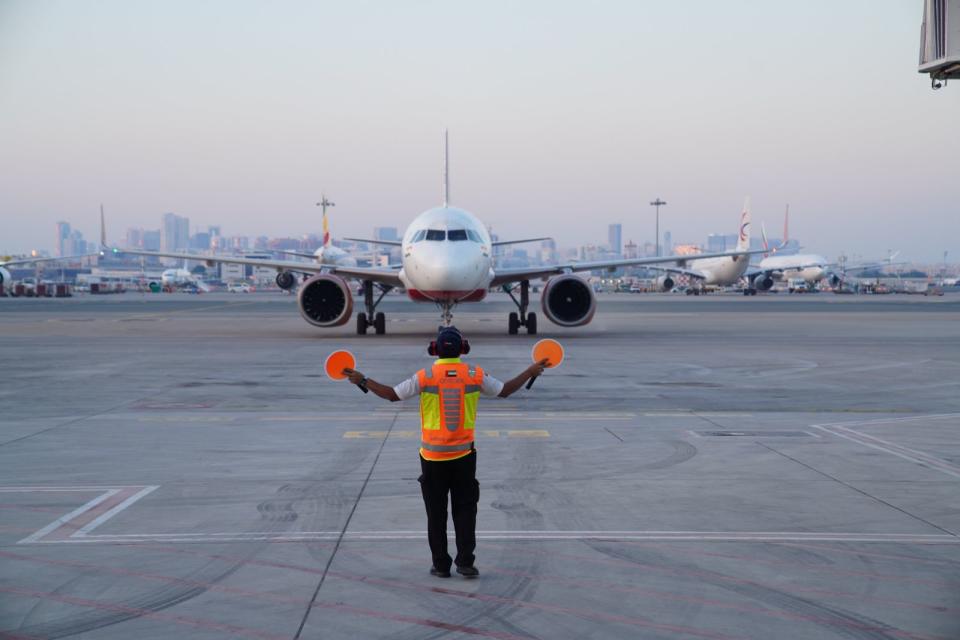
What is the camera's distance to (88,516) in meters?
7.72

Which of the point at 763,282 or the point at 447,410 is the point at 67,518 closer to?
the point at 447,410

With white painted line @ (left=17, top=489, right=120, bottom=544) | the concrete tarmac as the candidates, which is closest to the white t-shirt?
the concrete tarmac

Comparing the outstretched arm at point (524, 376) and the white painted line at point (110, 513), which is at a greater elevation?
the outstretched arm at point (524, 376)

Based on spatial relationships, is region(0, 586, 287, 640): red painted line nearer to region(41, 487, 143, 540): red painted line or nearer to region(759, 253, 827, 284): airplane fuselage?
region(41, 487, 143, 540): red painted line

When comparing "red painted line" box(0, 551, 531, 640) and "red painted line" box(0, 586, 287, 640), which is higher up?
"red painted line" box(0, 586, 287, 640)

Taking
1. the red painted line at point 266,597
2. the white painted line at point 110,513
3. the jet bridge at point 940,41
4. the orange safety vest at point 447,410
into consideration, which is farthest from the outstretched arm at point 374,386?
the jet bridge at point 940,41

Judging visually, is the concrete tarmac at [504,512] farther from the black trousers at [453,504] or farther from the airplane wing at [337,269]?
the airplane wing at [337,269]

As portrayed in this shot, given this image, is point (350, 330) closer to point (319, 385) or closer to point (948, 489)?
point (319, 385)

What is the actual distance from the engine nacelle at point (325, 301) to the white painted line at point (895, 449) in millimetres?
20442

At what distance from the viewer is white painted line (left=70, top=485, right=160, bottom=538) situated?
23.8ft

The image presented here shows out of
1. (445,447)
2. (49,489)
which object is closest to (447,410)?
(445,447)

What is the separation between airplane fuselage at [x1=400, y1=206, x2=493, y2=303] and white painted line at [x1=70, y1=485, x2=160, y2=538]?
19.0 meters

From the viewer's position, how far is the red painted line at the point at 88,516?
7176 mm

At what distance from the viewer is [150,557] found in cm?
661
